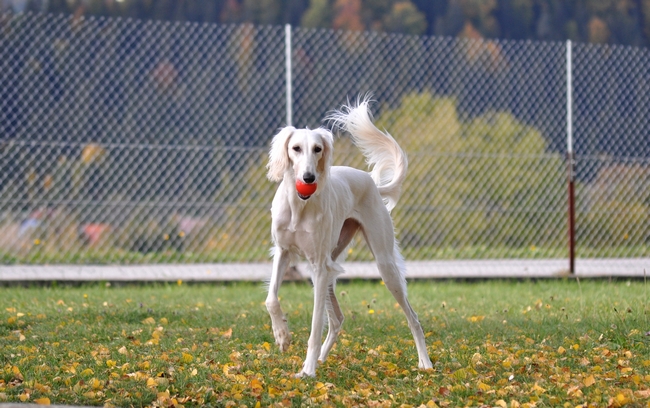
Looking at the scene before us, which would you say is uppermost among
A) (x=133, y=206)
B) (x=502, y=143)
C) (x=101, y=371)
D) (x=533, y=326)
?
(x=502, y=143)

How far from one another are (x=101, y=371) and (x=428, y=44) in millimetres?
6289

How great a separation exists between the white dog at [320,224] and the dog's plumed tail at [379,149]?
157mm

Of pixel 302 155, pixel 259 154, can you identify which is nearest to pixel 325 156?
pixel 302 155

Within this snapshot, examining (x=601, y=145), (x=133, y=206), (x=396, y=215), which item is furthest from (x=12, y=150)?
(x=601, y=145)

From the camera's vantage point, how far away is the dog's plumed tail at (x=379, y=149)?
488 cm

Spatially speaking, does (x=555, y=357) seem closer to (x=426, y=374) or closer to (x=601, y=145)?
(x=426, y=374)

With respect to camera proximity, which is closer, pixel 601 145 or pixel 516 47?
pixel 516 47

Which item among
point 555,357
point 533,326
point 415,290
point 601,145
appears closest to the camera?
point 555,357

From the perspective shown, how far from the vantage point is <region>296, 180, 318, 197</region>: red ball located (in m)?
3.89

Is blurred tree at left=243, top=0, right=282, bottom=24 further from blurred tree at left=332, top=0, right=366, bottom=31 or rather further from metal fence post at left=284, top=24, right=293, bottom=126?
metal fence post at left=284, top=24, right=293, bottom=126

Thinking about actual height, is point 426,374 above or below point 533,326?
below

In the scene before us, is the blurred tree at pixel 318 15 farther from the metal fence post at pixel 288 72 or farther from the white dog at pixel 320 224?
the white dog at pixel 320 224

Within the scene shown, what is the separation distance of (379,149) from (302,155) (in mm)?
1241

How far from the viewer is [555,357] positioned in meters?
4.39
